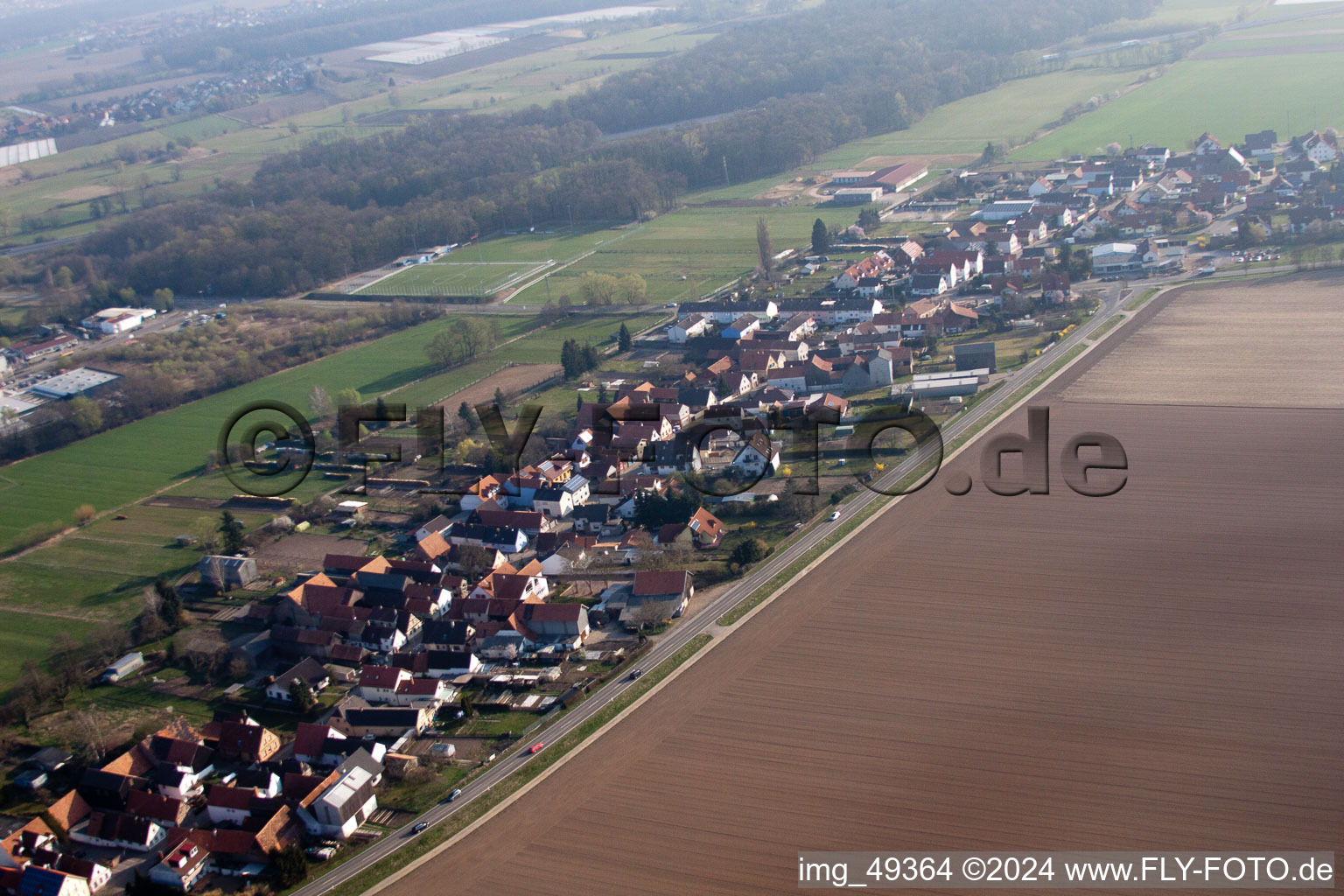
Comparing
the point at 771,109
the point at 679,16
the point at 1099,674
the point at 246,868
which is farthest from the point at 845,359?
the point at 679,16

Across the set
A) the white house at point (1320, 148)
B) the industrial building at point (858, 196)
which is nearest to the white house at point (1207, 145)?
the white house at point (1320, 148)

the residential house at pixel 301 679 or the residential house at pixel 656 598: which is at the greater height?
the residential house at pixel 656 598

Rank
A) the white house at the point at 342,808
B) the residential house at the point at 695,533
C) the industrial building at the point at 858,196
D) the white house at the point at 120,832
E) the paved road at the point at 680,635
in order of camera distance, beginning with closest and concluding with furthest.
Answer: the paved road at the point at 680,635 < the white house at the point at 342,808 < the white house at the point at 120,832 < the residential house at the point at 695,533 < the industrial building at the point at 858,196

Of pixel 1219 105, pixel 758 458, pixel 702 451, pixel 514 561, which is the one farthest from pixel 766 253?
pixel 1219 105

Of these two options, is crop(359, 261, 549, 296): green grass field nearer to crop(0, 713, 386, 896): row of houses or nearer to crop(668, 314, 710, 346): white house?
crop(668, 314, 710, 346): white house

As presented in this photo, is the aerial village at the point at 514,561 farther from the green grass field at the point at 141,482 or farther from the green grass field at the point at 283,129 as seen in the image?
the green grass field at the point at 283,129

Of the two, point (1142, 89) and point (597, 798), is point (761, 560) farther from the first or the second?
point (1142, 89)
